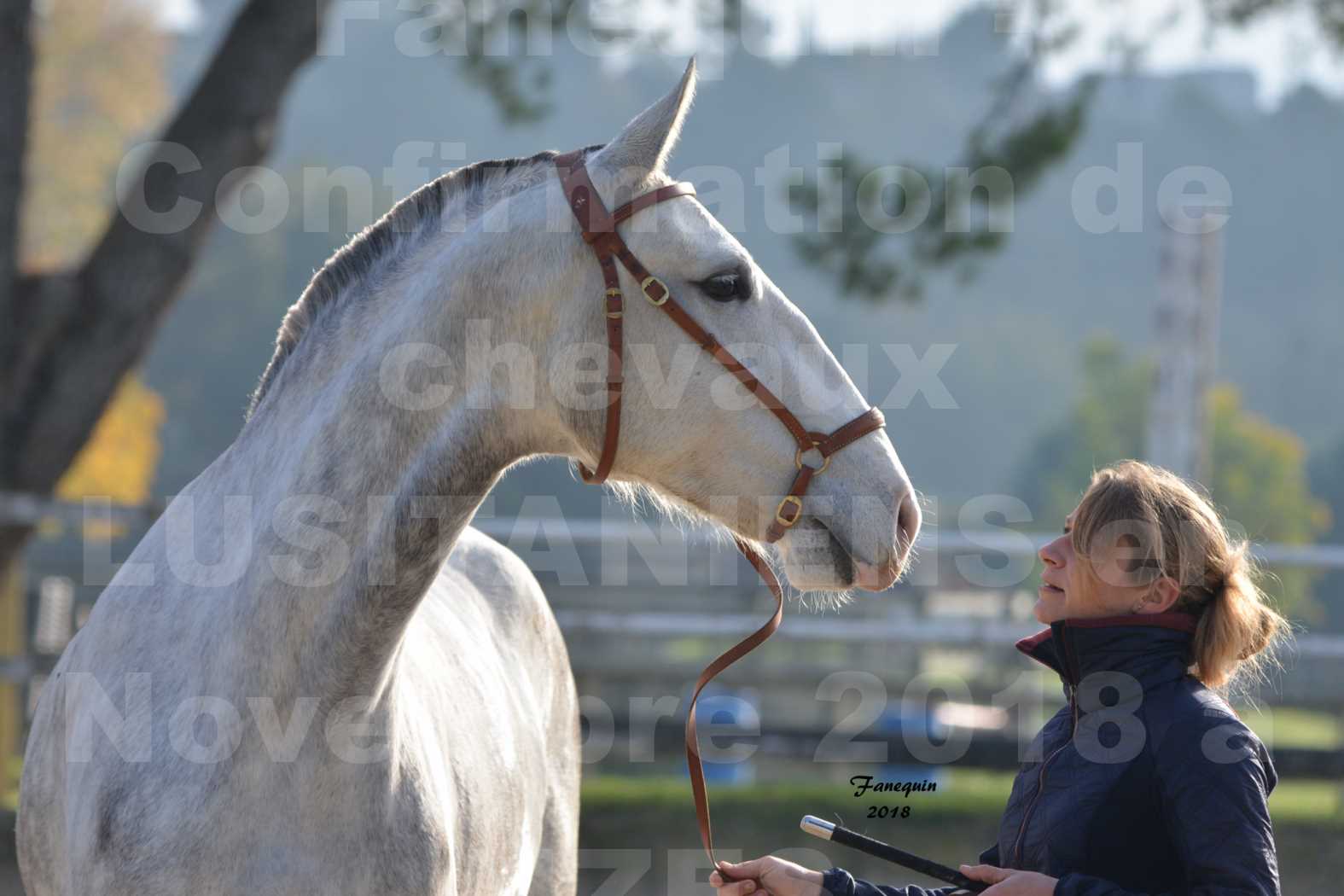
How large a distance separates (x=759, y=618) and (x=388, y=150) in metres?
78.9

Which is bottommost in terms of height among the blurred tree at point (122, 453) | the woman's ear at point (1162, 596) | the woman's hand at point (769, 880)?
the blurred tree at point (122, 453)

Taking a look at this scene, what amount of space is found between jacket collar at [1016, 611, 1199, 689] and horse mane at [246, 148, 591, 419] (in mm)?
1142

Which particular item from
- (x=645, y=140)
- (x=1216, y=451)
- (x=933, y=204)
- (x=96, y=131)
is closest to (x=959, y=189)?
(x=933, y=204)

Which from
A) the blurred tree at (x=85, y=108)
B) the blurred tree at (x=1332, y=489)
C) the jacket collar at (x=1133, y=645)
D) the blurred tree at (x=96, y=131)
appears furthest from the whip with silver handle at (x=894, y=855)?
the blurred tree at (x=1332, y=489)

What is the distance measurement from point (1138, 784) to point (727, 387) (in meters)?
0.83

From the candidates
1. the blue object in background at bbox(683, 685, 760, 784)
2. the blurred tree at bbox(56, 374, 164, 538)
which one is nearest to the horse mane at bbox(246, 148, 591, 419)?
the blue object in background at bbox(683, 685, 760, 784)

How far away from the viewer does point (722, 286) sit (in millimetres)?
2219

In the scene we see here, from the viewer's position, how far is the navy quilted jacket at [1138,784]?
70.7 inches

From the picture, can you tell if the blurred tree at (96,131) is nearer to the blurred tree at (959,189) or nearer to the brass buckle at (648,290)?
A: the blurred tree at (959,189)

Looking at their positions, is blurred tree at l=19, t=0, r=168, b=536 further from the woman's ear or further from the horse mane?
the woman's ear

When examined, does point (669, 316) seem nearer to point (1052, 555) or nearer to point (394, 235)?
point (394, 235)

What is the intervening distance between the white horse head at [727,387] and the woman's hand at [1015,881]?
463mm

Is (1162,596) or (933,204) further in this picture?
(933,204)

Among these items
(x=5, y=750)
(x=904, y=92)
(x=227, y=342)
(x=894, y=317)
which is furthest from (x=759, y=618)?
(x=904, y=92)
